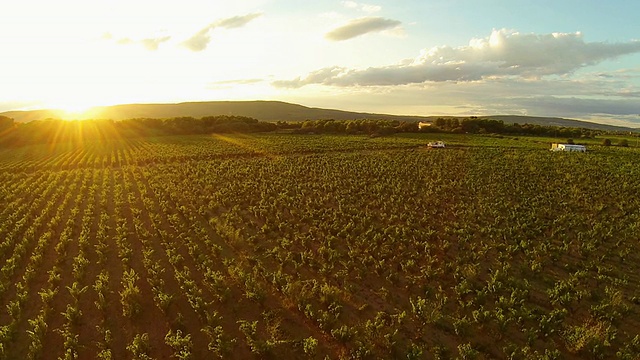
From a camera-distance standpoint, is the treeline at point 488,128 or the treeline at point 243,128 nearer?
the treeline at point 243,128

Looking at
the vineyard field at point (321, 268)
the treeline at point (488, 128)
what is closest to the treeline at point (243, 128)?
the treeline at point (488, 128)

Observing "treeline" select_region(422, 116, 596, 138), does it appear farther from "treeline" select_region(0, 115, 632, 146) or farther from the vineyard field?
the vineyard field

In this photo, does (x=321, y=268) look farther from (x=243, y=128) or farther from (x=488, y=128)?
(x=488, y=128)

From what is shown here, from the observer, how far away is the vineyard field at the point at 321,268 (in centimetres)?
1370

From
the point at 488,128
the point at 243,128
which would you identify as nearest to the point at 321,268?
the point at 243,128

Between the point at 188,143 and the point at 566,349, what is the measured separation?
7516cm

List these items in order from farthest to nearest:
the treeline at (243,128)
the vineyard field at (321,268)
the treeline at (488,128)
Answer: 1. the treeline at (488,128)
2. the treeline at (243,128)
3. the vineyard field at (321,268)

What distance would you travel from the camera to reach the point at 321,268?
18.8 metres

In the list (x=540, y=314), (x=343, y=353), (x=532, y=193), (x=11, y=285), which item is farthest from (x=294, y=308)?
(x=532, y=193)

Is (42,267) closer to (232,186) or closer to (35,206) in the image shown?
(35,206)

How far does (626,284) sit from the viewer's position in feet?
58.4

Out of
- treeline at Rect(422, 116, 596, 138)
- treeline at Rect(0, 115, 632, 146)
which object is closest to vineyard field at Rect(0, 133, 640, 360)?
treeline at Rect(0, 115, 632, 146)

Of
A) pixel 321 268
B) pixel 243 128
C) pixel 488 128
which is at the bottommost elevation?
pixel 321 268

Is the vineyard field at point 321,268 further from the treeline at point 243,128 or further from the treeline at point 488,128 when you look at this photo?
the treeline at point 488,128
